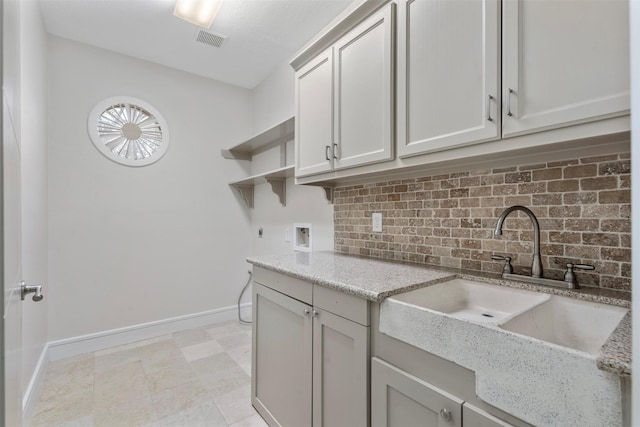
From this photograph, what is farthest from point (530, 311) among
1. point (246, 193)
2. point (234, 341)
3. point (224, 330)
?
point (246, 193)

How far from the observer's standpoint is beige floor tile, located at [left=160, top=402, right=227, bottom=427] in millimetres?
1644

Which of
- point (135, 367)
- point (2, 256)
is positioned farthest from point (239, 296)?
point (2, 256)

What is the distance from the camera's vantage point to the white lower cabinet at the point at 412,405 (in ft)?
2.60

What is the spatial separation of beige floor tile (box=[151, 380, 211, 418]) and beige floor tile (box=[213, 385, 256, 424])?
103mm

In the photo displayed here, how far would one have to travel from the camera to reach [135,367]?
225 cm

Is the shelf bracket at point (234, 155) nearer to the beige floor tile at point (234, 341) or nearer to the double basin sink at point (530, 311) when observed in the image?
the beige floor tile at point (234, 341)

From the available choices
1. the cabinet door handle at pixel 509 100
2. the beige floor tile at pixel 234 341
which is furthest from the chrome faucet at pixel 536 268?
the beige floor tile at pixel 234 341

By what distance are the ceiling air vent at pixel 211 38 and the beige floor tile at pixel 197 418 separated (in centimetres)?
270

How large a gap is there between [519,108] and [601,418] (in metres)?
0.88

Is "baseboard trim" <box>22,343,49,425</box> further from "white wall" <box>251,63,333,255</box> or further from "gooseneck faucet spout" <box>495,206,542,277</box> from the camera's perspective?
"gooseneck faucet spout" <box>495,206,542,277</box>

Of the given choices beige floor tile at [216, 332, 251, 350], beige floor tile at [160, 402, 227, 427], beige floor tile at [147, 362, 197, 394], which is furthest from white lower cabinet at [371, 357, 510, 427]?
beige floor tile at [216, 332, 251, 350]

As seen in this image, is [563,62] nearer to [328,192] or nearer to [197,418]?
[328,192]

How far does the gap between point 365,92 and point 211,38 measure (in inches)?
65.4

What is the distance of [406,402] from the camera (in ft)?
3.08
